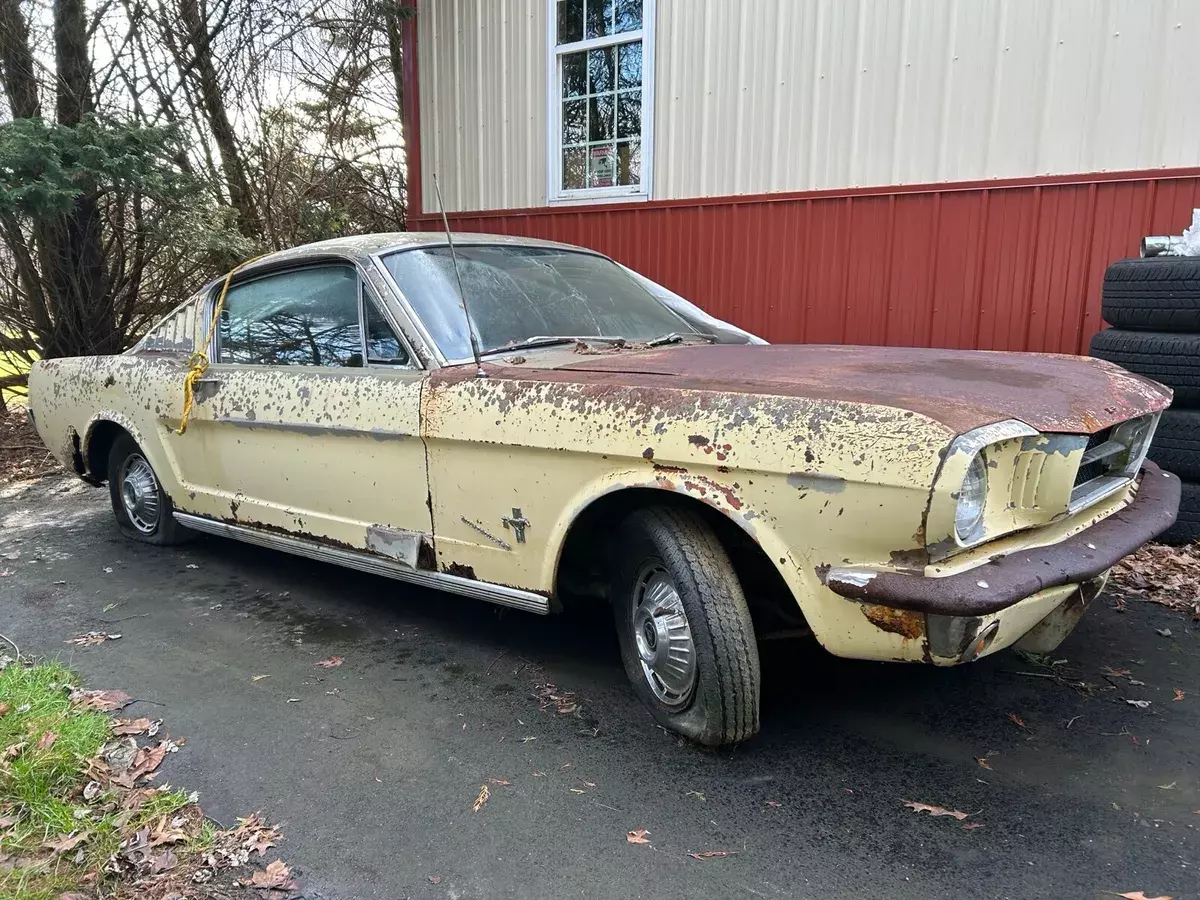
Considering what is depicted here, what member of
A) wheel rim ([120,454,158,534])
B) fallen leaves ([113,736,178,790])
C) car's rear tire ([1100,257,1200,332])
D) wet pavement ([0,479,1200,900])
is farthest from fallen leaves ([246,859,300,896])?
car's rear tire ([1100,257,1200,332])

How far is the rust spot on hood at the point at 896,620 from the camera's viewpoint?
2.26 m

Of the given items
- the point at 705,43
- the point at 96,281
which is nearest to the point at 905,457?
the point at 705,43

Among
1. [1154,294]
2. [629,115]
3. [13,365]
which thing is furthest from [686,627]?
[13,365]

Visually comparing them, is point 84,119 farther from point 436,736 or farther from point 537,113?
point 436,736

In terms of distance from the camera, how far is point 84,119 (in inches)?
288

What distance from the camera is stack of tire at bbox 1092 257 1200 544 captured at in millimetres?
4379

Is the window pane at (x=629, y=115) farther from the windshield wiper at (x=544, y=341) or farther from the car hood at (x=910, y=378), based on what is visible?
the car hood at (x=910, y=378)

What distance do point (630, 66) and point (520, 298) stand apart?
15.7ft

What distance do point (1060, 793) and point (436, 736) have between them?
6.15 feet

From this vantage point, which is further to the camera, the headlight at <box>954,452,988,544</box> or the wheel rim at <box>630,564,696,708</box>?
the wheel rim at <box>630,564,696,708</box>

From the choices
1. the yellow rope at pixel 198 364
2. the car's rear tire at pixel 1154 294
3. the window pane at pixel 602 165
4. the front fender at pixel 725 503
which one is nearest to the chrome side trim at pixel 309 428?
the yellow rope at pixel 198 364

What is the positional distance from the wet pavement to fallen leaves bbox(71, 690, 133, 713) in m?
0.06

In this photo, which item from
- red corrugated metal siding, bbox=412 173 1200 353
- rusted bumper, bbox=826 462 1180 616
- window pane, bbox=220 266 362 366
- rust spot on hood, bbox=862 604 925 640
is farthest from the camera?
red corrugated metal siding, bbox=412 173 1200 353

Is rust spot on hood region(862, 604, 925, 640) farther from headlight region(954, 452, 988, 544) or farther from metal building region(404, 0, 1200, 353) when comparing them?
metal building region(404, 0, 1200, 353)
